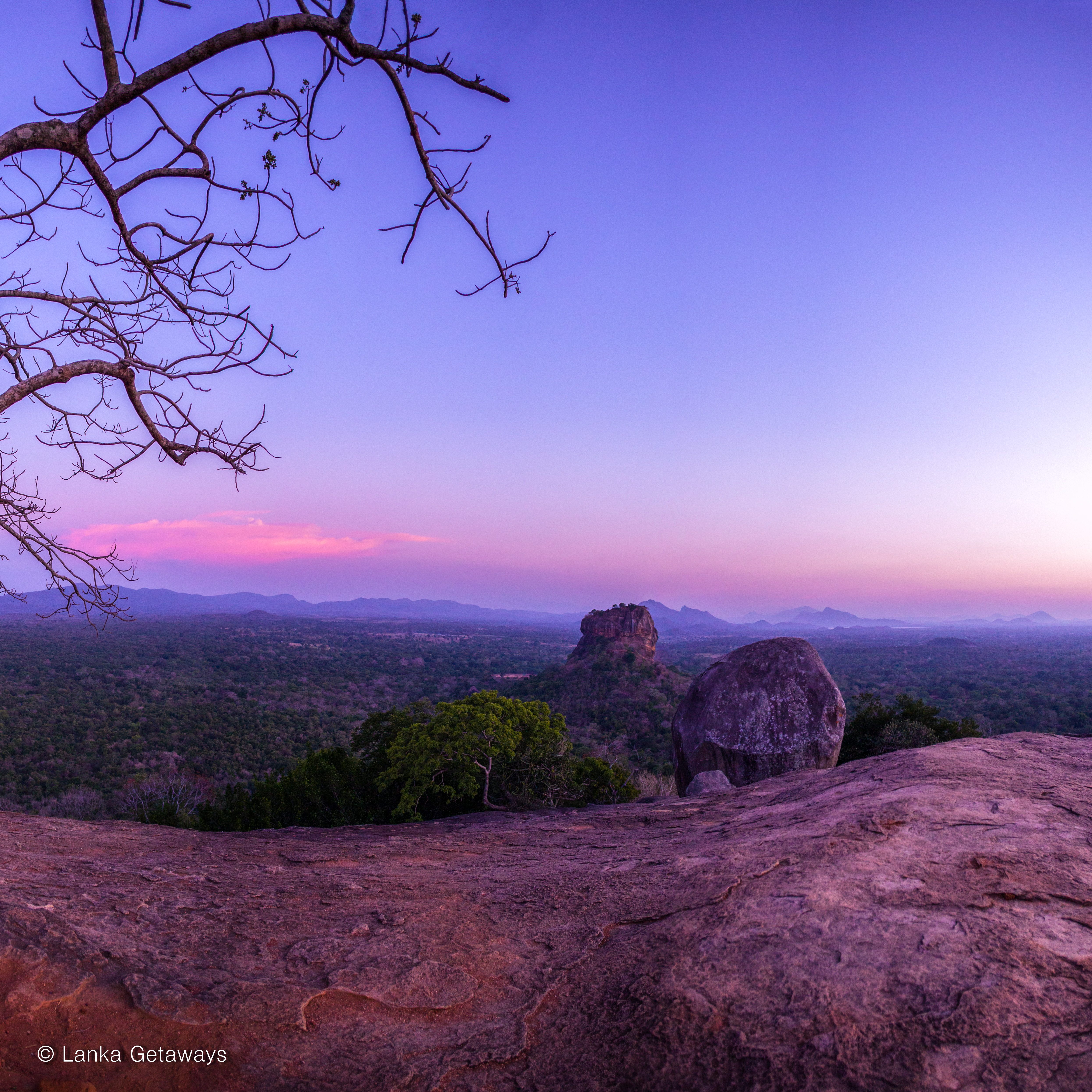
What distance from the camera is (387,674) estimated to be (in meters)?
74.4

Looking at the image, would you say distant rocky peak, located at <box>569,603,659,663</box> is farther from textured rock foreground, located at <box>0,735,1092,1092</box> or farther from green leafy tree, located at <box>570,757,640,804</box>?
textured rock foreground, located at <box>0,735,1092,1092</box>

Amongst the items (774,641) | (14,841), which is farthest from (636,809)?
(774,641)

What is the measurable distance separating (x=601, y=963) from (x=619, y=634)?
68699mm

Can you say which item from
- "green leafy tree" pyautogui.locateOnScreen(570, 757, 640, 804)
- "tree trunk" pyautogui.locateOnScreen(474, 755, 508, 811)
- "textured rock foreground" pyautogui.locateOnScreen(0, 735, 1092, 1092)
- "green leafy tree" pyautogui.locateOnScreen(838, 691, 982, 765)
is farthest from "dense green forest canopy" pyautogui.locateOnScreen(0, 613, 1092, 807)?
Answer: "textured rock foreground" pyautogui.locateOnScreen(0, 735, 1092, 1092)

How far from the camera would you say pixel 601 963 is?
11.8 feet

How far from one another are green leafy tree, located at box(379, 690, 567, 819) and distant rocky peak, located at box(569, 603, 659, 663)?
53103mm

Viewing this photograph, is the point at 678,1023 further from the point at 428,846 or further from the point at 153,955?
the point at 428,846

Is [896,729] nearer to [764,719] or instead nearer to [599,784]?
[764,719]

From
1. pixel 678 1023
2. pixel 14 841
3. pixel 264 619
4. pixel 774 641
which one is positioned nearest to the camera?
pixel 678 1023

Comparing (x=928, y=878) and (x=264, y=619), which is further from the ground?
(x=928, y=878)

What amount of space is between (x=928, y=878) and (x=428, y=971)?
3.12 meters

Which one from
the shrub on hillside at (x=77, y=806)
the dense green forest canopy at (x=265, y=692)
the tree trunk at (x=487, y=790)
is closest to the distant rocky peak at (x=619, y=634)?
the dense green forest canopy at (x=265, y=692)

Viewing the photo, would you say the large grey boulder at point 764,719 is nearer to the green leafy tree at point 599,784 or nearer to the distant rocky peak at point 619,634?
the green leafy tree at point 599,784

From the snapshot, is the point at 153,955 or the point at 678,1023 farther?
the point at 153,955
